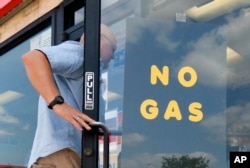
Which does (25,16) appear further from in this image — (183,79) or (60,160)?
(60,160)

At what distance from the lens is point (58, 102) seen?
2467 millimetres

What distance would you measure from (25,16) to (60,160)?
268 cm

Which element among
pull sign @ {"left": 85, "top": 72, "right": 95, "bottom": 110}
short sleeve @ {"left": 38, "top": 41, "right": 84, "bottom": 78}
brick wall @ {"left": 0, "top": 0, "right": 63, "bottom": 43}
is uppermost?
brick wall @ {"left": 0, "top": 0, "right": 63, "bottom": 43}

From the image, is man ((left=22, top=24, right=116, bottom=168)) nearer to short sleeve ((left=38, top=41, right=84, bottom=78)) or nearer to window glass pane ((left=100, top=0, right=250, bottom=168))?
short sleeve ((left=38, top=41, right=84, bottom=78))

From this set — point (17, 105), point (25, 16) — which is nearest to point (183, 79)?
point (25, 16)

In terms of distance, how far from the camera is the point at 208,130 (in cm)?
294

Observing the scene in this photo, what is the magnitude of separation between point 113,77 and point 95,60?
1.09 ft

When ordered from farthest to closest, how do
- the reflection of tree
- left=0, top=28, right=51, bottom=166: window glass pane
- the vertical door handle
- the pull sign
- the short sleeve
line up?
left=0, top=28, right=51, bottom=166: window glass pane, the reflection of tree, the pull sign, the short sleeve, the vertical door handle

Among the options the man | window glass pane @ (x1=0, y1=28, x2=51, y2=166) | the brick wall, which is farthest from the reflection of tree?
window glass pane @ (x1=0, y1=28, x2=51, y2=166)

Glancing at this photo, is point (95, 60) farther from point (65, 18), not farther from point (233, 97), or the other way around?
point (65, 18)

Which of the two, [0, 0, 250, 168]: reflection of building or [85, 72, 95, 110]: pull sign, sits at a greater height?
[0, 0, 250, 168]: reflection of building

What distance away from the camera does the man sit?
248cm

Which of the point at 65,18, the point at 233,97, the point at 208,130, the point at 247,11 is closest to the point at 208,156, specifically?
the point at 208,130

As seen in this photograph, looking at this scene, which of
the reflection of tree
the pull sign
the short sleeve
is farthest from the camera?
the reflection of tree
